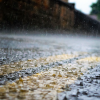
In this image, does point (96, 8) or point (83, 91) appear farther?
point (96, 8)

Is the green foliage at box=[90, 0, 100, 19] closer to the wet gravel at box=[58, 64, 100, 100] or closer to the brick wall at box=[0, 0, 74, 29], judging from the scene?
the brick wall at box=[0, 0, 74, 29]

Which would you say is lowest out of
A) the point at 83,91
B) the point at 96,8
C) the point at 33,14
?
the point at 83,91

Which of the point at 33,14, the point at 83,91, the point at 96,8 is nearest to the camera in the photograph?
the point at 83,91

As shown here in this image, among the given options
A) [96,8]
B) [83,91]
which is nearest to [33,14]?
[83,91]

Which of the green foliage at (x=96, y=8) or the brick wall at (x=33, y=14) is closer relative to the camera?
the brick wall at (x=33, y=14)

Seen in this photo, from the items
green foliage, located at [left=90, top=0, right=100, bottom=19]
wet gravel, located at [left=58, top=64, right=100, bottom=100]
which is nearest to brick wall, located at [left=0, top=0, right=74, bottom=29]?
wet gravel, located at [left=58, top=64, right=100, bottom=100]

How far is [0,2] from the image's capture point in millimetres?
4441

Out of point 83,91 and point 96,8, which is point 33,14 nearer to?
point 83,91

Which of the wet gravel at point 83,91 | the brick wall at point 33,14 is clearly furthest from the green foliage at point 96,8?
the wet gravel at point 83,91

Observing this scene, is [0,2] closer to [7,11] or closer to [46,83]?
[7,11]

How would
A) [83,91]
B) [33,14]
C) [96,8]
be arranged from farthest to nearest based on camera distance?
[96,8]
[33,14]
[83,91]

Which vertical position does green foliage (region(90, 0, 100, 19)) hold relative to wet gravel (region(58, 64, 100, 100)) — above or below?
above

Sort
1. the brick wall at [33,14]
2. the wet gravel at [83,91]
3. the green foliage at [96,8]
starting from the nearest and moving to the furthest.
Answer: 1. the wet gravel at [83,91]
2. the brick wall at [33,14]
3. the green foliage at [96,8]

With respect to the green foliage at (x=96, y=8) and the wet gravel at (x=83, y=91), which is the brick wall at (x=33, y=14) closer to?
the wet gravel at (x=83, y=91)
